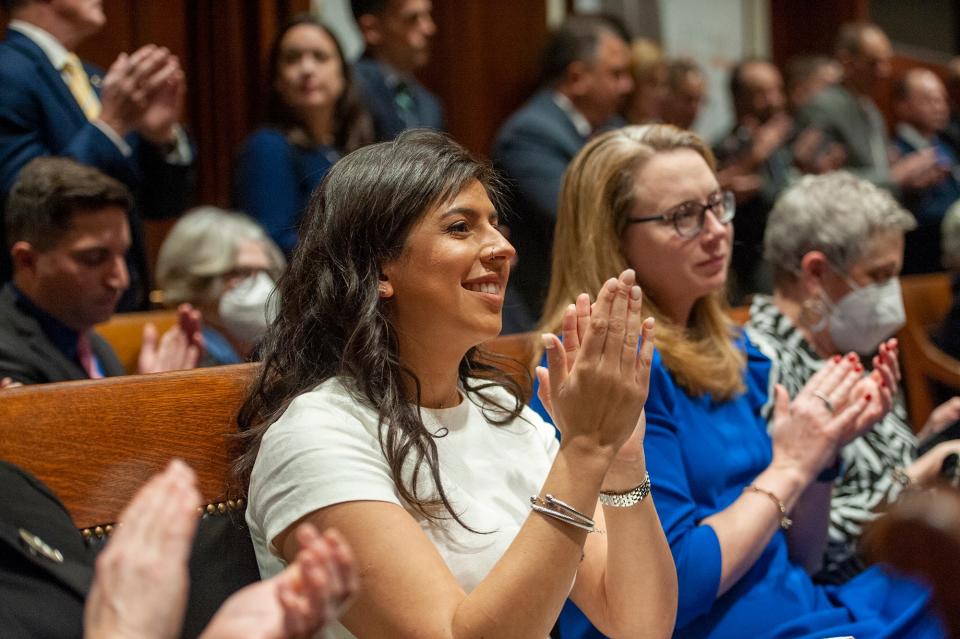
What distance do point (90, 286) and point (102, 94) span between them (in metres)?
0.52

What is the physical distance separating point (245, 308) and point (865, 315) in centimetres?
167

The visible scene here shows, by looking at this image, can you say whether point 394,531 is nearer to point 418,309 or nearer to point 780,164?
point 418,309

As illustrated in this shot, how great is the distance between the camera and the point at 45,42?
2898 millimetres

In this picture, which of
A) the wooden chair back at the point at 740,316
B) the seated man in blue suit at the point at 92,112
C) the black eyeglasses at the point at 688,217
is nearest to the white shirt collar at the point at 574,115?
the wooden chair back at the point at 740,316

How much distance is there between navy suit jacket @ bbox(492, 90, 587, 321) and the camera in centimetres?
374

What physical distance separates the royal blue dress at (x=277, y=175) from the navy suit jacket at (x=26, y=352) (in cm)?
116

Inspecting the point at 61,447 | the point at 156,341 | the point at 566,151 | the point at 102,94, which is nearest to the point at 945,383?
the point at 566,151

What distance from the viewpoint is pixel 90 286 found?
250 cm

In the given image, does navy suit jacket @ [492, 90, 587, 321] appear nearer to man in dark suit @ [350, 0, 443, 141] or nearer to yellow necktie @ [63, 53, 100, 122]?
man in dark suit @ [350, 0, 443, 141]

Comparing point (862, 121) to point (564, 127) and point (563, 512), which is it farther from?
point (563, 512)

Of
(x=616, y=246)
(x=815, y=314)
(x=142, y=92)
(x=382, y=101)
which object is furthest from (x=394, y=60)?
(x=616, y=246)

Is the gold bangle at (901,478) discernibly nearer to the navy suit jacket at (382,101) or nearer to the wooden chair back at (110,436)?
the wooden chair back at (110,436)

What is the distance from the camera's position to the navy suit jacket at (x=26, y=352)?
2.25 meters

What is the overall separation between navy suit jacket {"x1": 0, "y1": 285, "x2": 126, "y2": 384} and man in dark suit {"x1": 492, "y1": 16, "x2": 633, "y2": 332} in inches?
56.8
